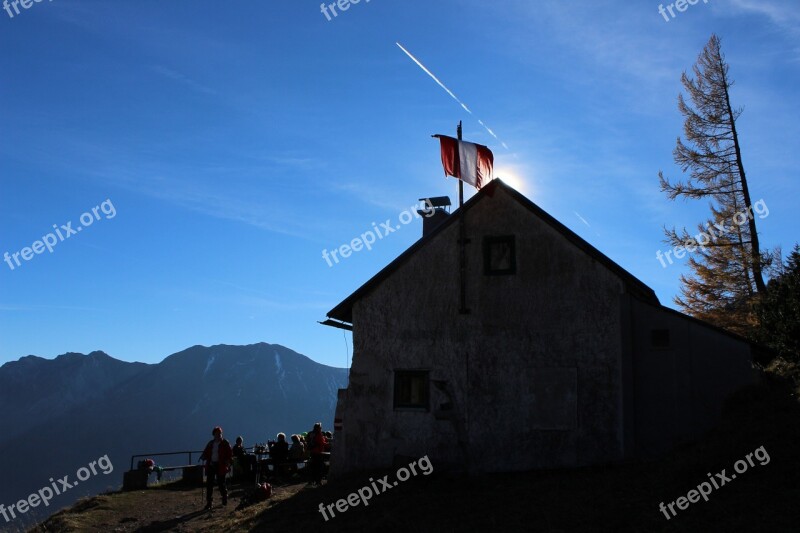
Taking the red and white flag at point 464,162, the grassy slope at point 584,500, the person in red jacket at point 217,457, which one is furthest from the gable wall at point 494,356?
the person in red jacket at point 217,457

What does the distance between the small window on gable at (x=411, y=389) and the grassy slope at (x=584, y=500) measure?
7.21ft

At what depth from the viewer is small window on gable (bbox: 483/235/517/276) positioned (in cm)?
1677

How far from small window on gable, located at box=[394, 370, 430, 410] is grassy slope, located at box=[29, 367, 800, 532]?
7.21 ft

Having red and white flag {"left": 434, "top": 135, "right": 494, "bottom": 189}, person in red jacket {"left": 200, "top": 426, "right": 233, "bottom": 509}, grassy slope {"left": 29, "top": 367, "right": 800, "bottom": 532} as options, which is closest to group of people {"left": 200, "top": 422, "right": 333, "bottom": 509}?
person in red jacket {"left": 200, "top": 426, "right": 233, "bottom": 509}

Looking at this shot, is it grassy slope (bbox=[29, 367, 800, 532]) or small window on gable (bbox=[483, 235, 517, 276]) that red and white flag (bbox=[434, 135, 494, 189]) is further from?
grassy slope (bbox=[29, 367, 800, 532])

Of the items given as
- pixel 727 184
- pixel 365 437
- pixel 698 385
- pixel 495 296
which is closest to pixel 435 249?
pixel 495 296

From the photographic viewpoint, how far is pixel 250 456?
909 inches

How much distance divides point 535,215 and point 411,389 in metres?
5.44

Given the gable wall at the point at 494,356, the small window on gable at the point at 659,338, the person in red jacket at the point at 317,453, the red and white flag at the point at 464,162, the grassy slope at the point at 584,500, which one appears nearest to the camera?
the grassy slope at the point at 584,500

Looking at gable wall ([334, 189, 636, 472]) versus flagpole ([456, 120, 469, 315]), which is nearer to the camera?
gable wall ([334, 189, 636, 472])

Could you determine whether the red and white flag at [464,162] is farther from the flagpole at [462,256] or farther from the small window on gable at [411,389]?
the small window on gable at [411,389]

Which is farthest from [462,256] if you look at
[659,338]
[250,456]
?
[250,456]

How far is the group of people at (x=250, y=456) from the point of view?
53.0 feet

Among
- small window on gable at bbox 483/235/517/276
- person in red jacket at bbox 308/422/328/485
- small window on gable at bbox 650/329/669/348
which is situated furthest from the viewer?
person in red jacket at bbox 308/422/328/485
